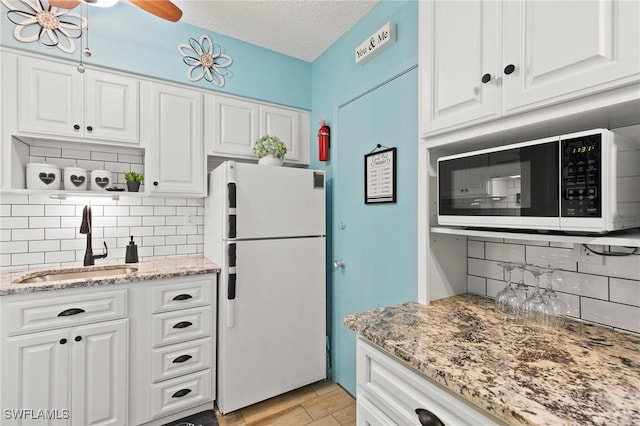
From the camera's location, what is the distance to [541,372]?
803mm

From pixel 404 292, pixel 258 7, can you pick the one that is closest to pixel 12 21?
pixel 258 7

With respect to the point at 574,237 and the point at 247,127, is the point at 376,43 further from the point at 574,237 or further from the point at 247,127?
the point at 574,237

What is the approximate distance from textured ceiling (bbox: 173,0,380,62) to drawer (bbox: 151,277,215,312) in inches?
72.3

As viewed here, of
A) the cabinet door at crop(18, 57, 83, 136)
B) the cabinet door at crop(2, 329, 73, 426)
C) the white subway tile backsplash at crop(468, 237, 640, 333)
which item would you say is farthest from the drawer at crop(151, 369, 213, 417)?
the white subway tile backsplash at crop(468, 237, 640, 333)

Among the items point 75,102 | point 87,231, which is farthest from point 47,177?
point 75,102

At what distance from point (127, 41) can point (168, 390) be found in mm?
2304

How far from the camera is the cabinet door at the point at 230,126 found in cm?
230

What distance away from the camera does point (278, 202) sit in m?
2.10

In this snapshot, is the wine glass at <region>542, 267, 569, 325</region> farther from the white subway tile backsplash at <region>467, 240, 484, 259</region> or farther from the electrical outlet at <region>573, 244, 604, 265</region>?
the white subway tile backsplash at <region>467, 240, 484, 259</region>

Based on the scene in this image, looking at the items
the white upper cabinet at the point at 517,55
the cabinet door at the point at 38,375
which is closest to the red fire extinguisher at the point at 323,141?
the white upper cabinet at the point at 517,55

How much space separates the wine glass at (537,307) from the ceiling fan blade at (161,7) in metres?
2.12

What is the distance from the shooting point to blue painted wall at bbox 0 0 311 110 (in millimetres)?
1938

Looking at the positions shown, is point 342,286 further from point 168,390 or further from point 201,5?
point 201,5

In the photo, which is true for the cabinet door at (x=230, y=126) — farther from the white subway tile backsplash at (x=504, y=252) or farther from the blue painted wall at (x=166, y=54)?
the white subway tile backsplash at (x=504, y=252)
